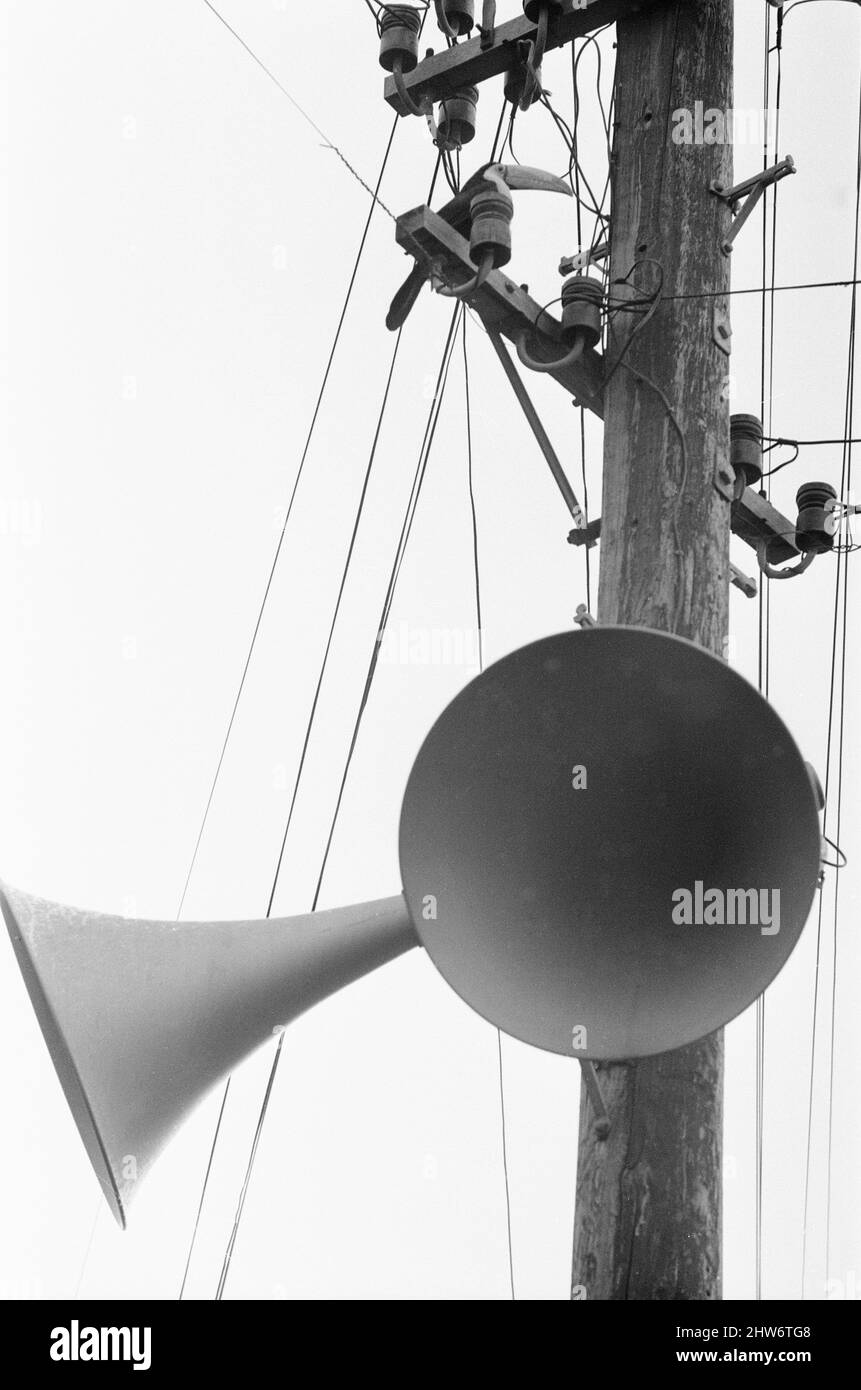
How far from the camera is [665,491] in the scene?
10.2ft

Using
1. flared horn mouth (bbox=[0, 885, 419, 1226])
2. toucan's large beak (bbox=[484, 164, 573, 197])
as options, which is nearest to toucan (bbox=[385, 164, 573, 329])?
toucan's large beak (bbox=[484, 164, 573, 197])

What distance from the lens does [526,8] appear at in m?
3.82

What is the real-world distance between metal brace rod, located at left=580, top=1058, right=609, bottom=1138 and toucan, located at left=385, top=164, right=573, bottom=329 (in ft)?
6.66

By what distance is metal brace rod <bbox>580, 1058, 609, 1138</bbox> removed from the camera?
2682 millimetres

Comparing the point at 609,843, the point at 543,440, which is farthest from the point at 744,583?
the point at 609,843

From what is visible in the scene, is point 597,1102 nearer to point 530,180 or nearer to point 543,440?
point 543,440

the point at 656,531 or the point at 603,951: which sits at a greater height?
the point at 656,531

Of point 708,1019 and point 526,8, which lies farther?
point 526,8

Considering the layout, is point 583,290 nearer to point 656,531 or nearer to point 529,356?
point 529,356

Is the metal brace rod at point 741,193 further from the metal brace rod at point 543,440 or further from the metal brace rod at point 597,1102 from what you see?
the metal brace rod at point 597,1102
